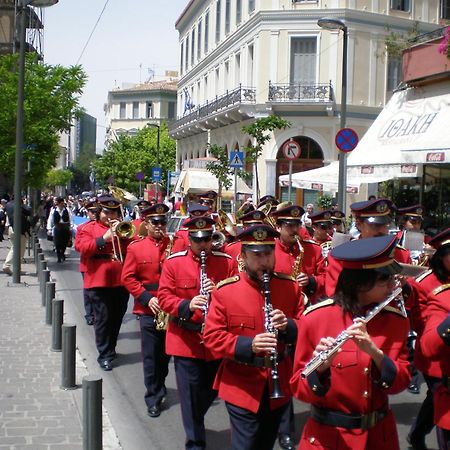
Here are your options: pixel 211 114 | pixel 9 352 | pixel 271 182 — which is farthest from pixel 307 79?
pixel 9 352

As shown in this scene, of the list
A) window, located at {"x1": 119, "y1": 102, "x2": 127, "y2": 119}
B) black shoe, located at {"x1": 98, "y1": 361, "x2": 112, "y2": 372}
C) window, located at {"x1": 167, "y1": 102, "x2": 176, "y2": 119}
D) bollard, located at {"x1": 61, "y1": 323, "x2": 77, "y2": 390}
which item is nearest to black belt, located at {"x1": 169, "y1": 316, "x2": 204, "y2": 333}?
bollard, located at {"x1": 61, "y1": 323, "x2": 77, "y2": 390}

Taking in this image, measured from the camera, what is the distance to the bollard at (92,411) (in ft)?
16.8

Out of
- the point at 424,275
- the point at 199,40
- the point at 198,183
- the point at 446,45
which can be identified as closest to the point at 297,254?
the point at 424,275

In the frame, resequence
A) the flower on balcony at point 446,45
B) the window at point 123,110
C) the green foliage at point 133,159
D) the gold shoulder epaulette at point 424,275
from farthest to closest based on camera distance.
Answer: the window at point 123,110
the green foliage at point 133,159
the flower on balcony at point 446,45
the gold shoulder epaulette at point 424,275

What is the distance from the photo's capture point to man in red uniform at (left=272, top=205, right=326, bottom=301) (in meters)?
7.54

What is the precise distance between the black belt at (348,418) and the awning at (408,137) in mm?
11831

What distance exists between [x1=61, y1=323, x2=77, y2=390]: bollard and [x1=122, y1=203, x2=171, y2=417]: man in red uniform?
2.31ft

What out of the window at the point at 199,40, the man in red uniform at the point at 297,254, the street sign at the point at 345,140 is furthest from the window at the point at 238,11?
the man in red uniform at the point at 297,254

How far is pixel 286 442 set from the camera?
6348mm

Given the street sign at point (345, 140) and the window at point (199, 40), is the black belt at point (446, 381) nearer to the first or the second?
the street sign at point (345, 140)

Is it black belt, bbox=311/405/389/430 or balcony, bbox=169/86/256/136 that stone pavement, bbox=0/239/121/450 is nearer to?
black belt, bbox=311/405/389/430

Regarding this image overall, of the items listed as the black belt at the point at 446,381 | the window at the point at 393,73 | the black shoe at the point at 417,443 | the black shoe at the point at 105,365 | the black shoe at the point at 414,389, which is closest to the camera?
the black belt at the point at 446,381

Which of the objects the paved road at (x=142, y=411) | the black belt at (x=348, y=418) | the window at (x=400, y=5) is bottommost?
the paved road at (x=142, y=411)

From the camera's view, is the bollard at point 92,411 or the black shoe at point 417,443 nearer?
the bollard at point 92,411
